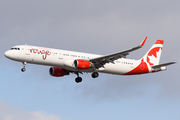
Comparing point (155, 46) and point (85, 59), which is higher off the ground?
point (155, 46)

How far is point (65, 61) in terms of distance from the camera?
57531 mm

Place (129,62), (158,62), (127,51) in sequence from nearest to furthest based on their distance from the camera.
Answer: (127,51)
(129,62)
(158,62)

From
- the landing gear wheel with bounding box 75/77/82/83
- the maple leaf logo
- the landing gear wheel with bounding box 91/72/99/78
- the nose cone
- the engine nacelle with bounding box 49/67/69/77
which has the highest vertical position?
the maple leaf logo

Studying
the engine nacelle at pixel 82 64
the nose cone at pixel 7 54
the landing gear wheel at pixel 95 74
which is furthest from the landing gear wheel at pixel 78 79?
the nose cone at pixel 7 54

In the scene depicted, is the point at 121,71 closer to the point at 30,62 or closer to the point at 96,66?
the point at 96,66

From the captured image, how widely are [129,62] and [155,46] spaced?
27.1 ft

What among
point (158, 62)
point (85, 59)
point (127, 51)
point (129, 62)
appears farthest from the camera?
point (158, 62)

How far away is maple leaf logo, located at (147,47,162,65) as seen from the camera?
66500 mm

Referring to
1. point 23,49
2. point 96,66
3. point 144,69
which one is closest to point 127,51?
point 96,66

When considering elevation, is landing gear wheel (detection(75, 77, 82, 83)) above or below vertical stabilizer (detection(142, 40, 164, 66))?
below

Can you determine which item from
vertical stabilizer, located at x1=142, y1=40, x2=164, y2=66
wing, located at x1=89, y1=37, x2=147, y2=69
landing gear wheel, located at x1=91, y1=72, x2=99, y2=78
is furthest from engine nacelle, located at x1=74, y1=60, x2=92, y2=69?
vertical stabilizer, located at x1=142, y1=40, x2=164, y2=66

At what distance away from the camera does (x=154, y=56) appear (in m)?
67.6

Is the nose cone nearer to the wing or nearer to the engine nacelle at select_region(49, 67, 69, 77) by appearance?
the engine nacelle at select_region(49, 67, 69, 77)

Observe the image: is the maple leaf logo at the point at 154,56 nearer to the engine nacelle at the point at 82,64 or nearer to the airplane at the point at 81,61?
the airplane at the point at 81,61
